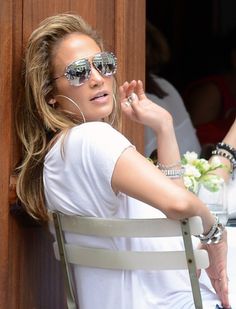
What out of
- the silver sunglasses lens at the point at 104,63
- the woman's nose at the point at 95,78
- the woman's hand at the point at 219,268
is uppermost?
the silver sunglasses lens at the point at 104,63

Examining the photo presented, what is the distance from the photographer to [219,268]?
8.01 feet

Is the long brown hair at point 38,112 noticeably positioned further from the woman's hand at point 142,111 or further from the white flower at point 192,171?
the white flower at point 192,171

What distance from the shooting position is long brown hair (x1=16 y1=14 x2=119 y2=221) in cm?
248

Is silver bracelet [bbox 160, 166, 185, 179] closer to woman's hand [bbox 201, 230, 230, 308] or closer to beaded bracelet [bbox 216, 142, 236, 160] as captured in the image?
woman's hand [bbox 201, 230, 230, 308]

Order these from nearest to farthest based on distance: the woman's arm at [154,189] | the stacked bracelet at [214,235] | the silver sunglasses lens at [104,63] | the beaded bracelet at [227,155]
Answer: the woman's arm at [154,189]
the stacked bracelet at [214,235]
the silver sunglasses lens at [104,63]
the beaded bracelet at [227,155]

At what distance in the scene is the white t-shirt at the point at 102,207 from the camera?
88.8 inches

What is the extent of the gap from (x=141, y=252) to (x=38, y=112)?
1.75ft

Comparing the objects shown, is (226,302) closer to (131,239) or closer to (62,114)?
(131,239)

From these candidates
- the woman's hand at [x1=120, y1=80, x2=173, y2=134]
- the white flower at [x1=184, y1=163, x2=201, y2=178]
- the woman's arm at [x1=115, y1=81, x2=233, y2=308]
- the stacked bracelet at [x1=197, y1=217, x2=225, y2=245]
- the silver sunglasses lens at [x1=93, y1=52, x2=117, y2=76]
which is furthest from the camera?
the white flower at [x1=184, y1=163, x2=201, y2=178]

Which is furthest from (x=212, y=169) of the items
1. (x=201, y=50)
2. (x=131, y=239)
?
(x=201, y=50)

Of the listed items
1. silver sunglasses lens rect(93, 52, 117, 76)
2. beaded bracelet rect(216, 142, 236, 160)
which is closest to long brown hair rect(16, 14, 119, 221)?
silver sunglasses lens rect(93, 52, 117, 76)

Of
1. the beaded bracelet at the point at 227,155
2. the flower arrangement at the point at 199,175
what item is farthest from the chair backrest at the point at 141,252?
the beaded bracelet at the point at 227,155

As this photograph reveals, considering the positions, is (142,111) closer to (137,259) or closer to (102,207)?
(102,207)

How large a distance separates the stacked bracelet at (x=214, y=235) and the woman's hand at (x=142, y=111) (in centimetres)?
39
